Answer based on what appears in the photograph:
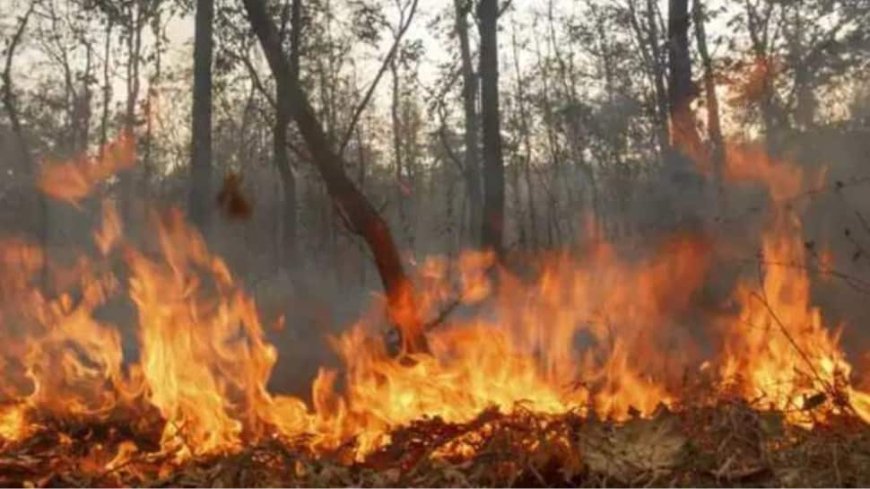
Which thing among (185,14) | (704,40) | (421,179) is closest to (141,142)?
(421,179)

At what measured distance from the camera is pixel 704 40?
65.3 ft

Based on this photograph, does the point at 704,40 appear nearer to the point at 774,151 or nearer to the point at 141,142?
the point at 774,151

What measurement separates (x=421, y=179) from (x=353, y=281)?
18.7 m

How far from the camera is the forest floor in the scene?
467 cm

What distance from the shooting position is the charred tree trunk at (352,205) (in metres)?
7.29

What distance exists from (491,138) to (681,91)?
4.04 metres

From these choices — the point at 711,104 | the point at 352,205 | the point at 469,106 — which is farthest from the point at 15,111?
the point at 352,205

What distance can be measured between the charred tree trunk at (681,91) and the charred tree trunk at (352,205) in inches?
280

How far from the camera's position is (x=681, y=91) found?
13109 millimetres

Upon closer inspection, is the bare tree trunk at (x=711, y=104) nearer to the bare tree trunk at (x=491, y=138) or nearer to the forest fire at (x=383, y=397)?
the bare tree trunk at (x=491, y=138)

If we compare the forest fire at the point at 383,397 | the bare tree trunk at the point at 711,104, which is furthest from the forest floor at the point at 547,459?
the bare tree trunk at the point at 711,104

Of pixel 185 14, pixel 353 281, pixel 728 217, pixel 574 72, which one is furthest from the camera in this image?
pixel 574 72

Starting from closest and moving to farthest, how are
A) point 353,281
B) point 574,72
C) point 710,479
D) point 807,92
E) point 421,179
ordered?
point 710,479 < point 807,92 < point 353,281 < point 574,72 < point 421,179

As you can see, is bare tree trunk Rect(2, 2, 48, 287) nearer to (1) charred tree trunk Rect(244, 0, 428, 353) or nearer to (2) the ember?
(2) the ember
